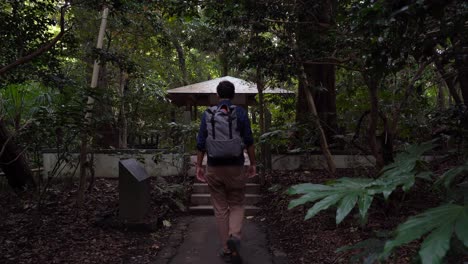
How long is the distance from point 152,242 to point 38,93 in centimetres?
249

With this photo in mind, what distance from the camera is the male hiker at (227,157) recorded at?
155 inches

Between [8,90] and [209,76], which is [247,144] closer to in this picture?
[8,90]

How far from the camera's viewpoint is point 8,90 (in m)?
5.30

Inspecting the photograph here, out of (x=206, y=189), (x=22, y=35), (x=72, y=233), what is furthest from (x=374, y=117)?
(x=22, y=35)

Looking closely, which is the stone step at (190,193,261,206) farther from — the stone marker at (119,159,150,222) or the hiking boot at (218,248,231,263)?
the hiking boot at (218,248,231,263)

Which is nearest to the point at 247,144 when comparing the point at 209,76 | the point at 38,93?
the point at 38,93

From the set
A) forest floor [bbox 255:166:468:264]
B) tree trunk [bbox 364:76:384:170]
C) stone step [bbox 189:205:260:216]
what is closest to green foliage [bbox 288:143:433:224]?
forest floor [bbox 255:166:468:264]

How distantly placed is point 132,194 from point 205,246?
47.7 inches

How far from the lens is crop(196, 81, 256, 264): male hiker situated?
3.94 metres

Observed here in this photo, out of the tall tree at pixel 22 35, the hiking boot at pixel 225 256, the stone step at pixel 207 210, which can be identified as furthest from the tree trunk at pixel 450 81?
the tall tree at pixel 22 35

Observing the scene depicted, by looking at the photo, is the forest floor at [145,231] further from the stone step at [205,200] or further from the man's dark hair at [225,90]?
the man's dark hair at [225,90]

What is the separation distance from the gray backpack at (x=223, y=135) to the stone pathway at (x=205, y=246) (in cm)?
113

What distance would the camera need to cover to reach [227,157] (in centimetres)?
395

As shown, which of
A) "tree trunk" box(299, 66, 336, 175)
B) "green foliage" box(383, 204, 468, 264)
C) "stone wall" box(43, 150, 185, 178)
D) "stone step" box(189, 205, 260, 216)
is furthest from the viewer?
"stone wall" box(43, 150, 185, 178)
